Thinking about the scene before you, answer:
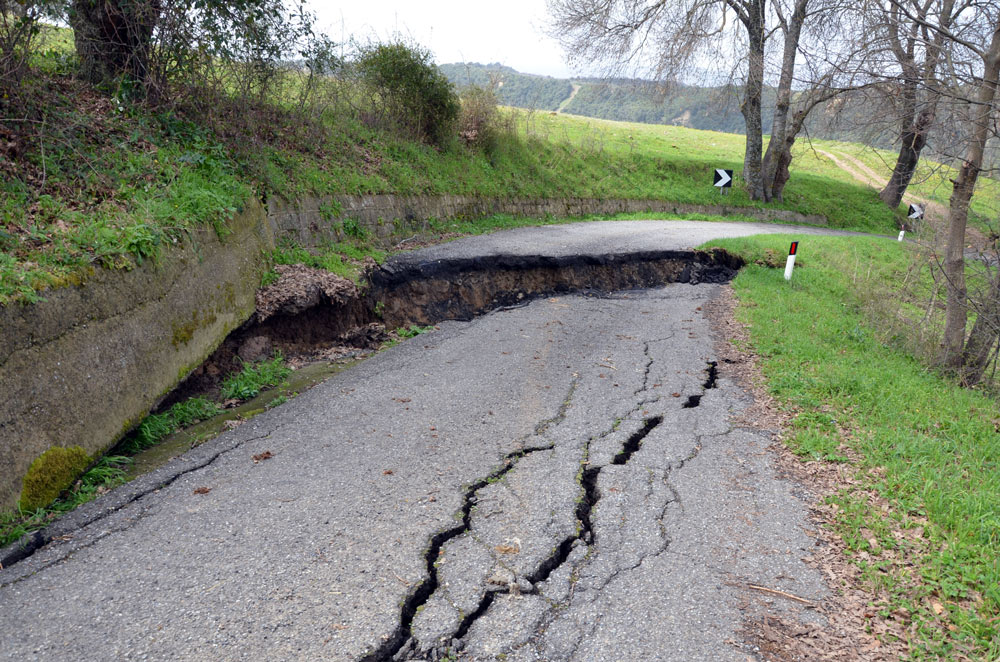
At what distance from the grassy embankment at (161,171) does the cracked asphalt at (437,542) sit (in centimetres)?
181

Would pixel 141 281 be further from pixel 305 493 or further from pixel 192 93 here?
pixel 192 93

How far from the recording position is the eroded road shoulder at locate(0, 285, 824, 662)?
273 cm

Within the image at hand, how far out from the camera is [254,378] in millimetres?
5973

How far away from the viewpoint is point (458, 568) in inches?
126

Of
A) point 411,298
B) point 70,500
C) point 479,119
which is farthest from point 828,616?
point 479,119

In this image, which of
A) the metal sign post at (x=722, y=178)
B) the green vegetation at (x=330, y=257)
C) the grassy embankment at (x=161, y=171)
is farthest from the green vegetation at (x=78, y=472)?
the metal sign post at (x=722, y=178)

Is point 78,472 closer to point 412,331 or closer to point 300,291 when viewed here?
point 300,291

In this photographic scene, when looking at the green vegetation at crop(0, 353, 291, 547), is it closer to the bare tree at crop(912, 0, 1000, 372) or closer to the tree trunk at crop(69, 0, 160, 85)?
the tree trunk at crop(69, 0, 160, 85)

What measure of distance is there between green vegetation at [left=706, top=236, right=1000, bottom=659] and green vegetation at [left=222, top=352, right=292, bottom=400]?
492 centimetres

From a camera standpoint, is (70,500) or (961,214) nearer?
(70,500)

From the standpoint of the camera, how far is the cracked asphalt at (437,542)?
2734 millimetres

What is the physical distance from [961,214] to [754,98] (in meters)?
15.6

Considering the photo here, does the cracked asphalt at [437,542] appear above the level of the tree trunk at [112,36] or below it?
below

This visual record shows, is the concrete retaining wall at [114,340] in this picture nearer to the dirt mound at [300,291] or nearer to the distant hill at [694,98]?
the dirt mound at [300,291]
